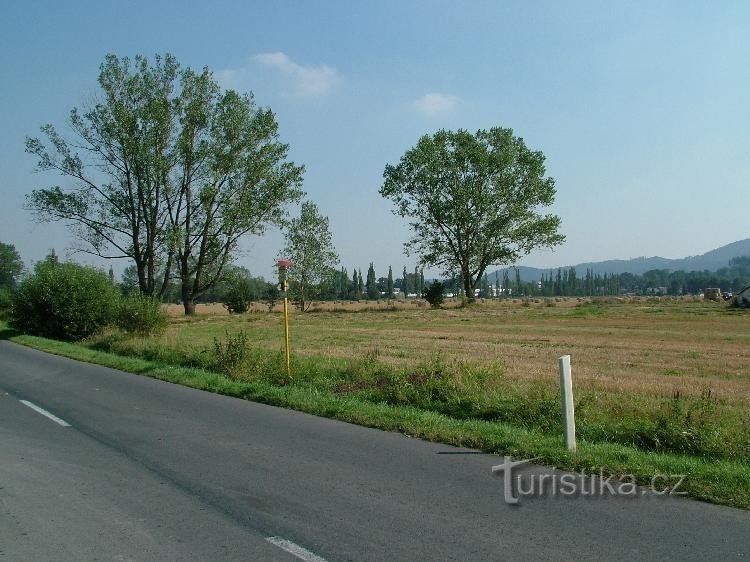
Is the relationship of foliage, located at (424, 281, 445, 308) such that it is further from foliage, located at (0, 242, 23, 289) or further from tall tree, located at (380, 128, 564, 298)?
foliage, located at (0, 242, 23, 289)

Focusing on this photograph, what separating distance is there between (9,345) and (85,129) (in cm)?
2026

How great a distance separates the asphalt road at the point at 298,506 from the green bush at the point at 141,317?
16.5 meters

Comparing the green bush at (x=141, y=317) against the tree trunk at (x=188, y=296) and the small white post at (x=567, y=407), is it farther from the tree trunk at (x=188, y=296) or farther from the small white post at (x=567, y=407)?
the tree trunk at (x=188, y=296)

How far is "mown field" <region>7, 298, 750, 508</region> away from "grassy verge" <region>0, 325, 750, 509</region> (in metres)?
0.02

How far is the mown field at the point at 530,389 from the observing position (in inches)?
298

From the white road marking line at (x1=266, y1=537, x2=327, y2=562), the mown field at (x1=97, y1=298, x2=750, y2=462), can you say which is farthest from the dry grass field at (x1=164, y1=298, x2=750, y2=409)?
the white road marking line at (x1=266, y1=537, x2=327, y2=562)

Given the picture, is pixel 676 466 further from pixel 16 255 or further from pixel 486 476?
pixel 16 255

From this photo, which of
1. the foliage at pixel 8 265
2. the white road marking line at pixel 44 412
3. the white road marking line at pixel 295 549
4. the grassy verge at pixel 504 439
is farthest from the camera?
the foliage at pixel 8 265

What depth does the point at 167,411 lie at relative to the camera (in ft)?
36.5

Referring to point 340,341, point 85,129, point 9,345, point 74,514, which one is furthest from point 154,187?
point 74,514

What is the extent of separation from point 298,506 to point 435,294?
57.1 m

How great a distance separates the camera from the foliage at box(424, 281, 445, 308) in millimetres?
62472

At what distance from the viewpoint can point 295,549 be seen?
4934 millimetres

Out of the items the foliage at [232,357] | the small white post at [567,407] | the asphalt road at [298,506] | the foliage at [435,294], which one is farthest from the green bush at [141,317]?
the foliage at [435,294]
